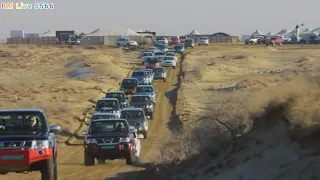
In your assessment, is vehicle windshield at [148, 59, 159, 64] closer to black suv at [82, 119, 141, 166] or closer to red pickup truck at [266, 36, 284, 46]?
black suv at [82, 119, 141, 166]

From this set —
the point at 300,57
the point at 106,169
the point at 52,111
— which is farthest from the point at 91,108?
the point at 300,57

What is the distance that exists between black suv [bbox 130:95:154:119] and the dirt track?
25.7 inches

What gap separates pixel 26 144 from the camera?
12656 millimetres

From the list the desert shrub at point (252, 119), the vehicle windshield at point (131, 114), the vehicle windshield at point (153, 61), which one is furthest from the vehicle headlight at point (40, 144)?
the vehicle windshield at point (153, 61)

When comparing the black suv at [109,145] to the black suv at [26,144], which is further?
the black suv at [109,145]

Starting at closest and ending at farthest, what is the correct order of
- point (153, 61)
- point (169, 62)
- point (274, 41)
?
1. point (153, 61)
2. point (169, 62)
3. point (274, 41)

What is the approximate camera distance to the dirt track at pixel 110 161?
57.3 feet

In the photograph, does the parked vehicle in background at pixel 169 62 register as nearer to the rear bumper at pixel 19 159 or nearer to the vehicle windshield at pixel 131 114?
the vehicle windshield at pixel 131 114

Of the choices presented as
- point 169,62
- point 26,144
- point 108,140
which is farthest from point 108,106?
point 169,62

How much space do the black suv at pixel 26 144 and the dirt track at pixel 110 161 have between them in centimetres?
351

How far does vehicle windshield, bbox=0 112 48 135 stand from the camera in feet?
44.1

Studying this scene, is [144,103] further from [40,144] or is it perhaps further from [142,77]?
[40,144]

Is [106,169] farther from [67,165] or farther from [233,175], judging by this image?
[233,175]

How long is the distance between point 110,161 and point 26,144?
8683 mm
